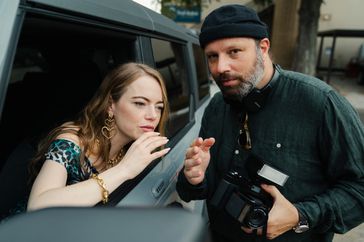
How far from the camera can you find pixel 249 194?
141 centimetres

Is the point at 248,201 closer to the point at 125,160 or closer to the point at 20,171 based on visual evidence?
the point at 125,160

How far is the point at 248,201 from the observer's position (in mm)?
1378

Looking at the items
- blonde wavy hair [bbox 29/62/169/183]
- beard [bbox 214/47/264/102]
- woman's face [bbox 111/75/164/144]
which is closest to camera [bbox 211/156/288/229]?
beard [bbox 214/47/264/102]

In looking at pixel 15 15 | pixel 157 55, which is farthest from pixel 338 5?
pixel 15 15

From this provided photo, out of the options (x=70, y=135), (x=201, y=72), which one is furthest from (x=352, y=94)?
(x=70, y=135)

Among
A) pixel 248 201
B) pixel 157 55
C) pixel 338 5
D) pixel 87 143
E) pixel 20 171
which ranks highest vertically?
pixel 338 5

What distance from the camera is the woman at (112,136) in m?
1.31

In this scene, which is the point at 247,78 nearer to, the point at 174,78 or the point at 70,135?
the point at 70,135

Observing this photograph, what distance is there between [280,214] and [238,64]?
61cm

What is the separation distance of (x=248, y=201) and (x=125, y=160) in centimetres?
51

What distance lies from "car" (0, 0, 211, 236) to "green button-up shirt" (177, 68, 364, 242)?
1.98ft

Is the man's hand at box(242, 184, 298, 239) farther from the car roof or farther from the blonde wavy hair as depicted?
the car roof

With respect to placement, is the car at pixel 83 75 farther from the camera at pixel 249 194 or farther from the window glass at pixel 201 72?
the window glass at pixel 201 72

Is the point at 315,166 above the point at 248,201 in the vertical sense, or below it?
above
